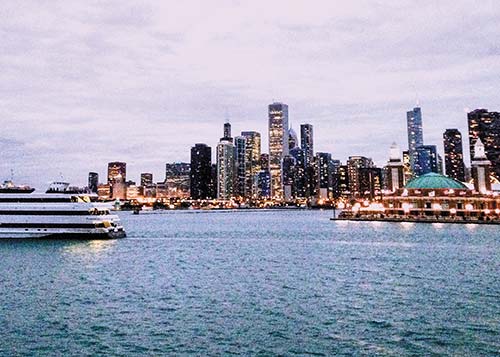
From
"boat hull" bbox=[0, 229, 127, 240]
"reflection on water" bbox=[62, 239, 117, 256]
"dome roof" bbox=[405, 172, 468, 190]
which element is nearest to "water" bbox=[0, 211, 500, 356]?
"reflection on water" bbox=[62, 239, 117, 256]

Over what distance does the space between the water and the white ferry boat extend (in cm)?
1686

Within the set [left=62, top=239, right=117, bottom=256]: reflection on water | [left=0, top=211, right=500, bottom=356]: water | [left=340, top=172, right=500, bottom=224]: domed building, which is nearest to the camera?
[left=0, top=211, right=500, bottom=356]: water

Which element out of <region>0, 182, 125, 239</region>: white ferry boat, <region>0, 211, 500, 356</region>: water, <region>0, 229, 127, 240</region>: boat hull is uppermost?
<region>0, 182, 125, 239</region>: white ferry boat

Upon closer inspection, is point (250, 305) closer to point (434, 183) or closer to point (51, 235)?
point (51, 235)

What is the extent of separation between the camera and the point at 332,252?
250 ft

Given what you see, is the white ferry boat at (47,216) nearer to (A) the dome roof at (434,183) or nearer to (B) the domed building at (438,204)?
(B) the domed building at (438,204)

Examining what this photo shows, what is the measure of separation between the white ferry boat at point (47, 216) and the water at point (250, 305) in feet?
55.3

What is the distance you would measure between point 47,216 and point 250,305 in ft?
207

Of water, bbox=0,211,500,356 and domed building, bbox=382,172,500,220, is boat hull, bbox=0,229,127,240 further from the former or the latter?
domed building, bbox=382,172,500,220

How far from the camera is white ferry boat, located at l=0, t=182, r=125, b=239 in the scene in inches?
3410

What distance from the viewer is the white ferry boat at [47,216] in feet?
284

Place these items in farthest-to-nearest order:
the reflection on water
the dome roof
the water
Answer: the dome roof, the reflection on water, the water

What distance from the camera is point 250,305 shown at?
36719 mm

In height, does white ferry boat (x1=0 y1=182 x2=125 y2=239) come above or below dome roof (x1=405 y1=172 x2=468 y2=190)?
below
